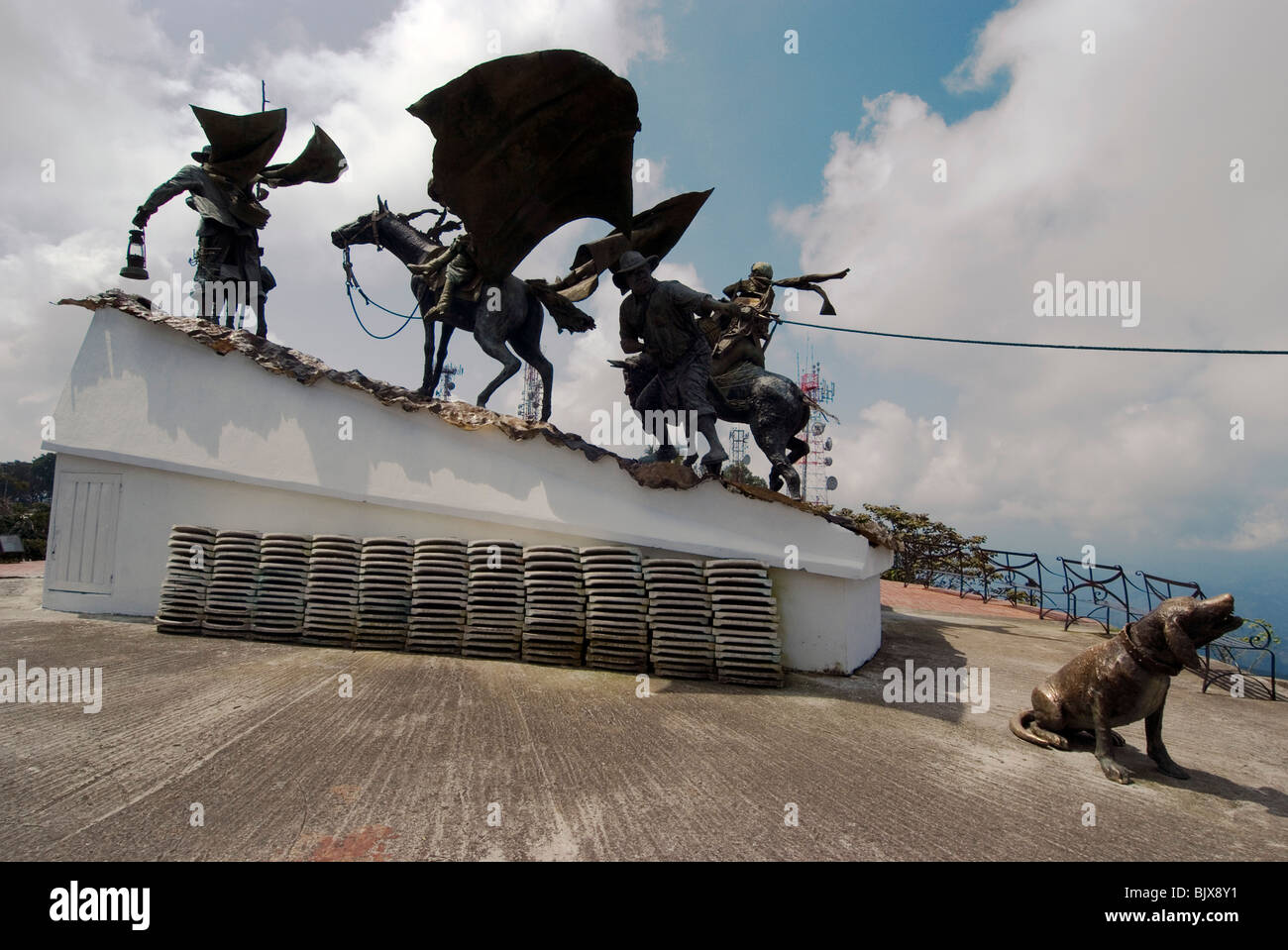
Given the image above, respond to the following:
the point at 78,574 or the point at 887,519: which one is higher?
the point at 887,519

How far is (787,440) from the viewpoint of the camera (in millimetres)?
8453

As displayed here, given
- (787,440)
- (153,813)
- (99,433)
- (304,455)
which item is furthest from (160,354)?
(787,440)

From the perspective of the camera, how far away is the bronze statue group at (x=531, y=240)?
7.02 m

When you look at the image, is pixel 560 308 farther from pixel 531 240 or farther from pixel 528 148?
pixel 528 148

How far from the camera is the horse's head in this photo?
369 inches

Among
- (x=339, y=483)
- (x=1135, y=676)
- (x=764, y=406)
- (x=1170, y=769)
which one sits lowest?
(x=1170, y=769)

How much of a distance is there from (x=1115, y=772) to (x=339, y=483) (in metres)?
7.80

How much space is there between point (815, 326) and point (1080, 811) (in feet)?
21.5

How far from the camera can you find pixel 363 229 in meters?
9.39

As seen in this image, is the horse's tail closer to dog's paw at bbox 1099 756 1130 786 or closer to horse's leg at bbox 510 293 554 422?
horse's leg at bbox 510 293 554 422

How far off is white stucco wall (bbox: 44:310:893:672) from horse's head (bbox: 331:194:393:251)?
287cm

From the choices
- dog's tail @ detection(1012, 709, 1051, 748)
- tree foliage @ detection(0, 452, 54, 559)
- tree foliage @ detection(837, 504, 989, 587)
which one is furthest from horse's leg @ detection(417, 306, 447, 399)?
tree foliage @ detection(837, 504, 989, 587)

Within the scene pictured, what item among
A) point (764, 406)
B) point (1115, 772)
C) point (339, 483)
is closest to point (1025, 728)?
point (1115, 772)
